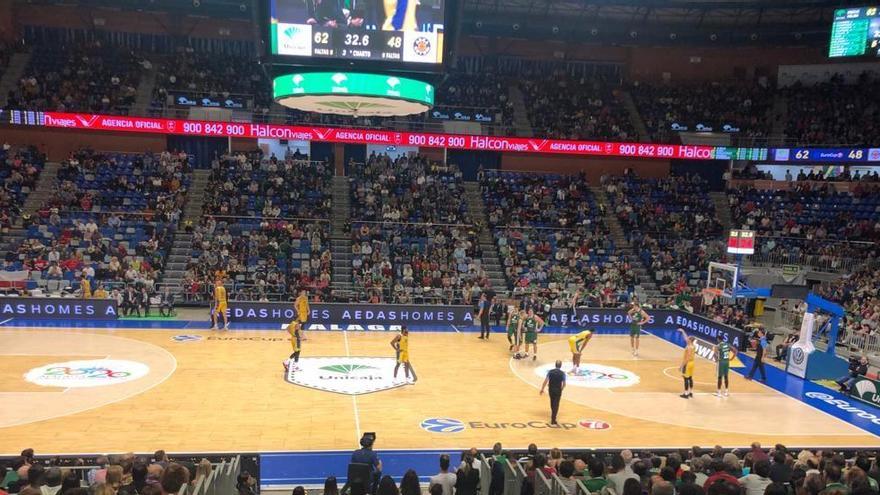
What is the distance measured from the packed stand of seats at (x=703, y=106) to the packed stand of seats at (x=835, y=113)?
5.12 ft

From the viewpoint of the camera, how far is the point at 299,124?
33781 mm

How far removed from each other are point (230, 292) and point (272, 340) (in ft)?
17.8

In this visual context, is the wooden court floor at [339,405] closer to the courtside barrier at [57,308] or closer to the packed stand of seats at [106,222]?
the courtside barrier at [57,308]

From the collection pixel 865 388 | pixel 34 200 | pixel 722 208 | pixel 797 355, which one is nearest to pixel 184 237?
pixel 34 200

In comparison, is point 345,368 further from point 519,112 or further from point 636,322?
point 519,112

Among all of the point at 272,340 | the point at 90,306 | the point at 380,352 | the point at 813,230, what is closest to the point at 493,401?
the point at 380,352

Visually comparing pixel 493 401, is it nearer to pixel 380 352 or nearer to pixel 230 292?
pixel 380 352

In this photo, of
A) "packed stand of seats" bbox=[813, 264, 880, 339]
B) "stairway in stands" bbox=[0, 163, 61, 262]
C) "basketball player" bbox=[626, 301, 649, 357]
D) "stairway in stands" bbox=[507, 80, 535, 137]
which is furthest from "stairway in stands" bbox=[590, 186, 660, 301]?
"stairway in stands" bbox=[0, 163, 61, 262]

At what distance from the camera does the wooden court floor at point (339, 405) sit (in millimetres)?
13156

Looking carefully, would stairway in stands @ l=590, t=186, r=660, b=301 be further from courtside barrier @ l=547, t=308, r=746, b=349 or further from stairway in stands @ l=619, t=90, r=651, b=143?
stairway in stands @ l=619, t=90, r=651, b=143

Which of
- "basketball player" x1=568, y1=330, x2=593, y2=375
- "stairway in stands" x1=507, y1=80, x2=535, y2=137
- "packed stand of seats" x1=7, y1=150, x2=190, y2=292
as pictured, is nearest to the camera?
"basketball player" x1=568, y1=330, x2=593, y2=375

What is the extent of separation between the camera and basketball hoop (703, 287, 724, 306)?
25391mm

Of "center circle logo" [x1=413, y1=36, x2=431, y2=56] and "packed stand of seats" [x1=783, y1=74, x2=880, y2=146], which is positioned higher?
"packed stand of seats" [x1=783, y1=74, x2=880, y2=146]

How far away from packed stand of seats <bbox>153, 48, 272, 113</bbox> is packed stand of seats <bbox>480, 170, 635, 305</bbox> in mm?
13506
